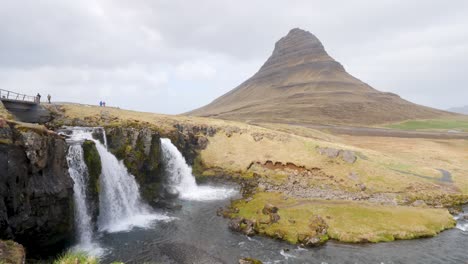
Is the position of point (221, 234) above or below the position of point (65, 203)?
below

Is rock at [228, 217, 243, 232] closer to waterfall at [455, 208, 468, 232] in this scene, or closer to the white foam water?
the white foam water

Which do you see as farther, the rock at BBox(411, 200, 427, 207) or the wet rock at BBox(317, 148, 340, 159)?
the wet rock at BBox(317, 148, 340, 159)

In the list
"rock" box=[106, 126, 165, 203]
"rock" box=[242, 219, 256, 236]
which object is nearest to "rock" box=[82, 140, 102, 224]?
"rock" box=[106, 126, 165, 203]

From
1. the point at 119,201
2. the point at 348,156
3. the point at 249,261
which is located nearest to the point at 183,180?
the point at 119,201

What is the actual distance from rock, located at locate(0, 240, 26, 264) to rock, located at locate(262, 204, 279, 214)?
33.2m

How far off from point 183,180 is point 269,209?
24544mm

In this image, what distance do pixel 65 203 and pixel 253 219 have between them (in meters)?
25.0

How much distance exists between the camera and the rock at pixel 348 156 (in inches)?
2857

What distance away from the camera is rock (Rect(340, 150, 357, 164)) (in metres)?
72.6

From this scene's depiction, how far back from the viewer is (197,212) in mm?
52375

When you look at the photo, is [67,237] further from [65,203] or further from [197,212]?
[197,212]

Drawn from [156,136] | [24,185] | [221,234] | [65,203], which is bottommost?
[221,234]

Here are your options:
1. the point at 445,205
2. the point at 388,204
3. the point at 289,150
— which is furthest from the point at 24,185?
the point at 445,205

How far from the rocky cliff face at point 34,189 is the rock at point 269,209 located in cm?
2683
